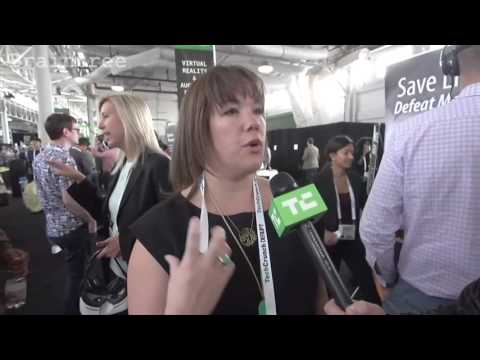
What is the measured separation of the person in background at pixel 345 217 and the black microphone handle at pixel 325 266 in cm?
167

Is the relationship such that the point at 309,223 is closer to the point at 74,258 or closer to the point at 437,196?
the point at 437,196

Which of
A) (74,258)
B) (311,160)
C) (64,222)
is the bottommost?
(74,258)

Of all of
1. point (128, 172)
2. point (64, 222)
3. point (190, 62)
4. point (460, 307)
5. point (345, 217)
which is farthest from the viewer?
point (190, 62)

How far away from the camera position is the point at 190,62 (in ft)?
10.6

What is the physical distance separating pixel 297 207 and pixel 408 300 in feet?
3.25

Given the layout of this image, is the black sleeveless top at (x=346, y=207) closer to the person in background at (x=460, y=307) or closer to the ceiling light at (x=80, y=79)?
the person in background at (x=460, y=307)

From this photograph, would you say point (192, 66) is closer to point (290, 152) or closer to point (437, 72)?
point (437, 72)

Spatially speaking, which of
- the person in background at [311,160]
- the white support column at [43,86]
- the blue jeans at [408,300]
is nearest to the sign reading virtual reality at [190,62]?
the blue jeans at [408,300]

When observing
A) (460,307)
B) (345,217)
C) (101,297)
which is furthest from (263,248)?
(345,217)

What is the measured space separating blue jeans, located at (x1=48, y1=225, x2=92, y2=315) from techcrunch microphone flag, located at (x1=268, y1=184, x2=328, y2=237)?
1.95 metres

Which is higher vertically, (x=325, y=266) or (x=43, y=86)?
(x=43, y=86)

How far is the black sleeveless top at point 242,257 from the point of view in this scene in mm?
Result: 753

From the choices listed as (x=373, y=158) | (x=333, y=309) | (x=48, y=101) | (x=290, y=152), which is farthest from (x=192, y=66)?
(x=290, y=152)

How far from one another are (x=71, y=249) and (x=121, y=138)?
102cm
